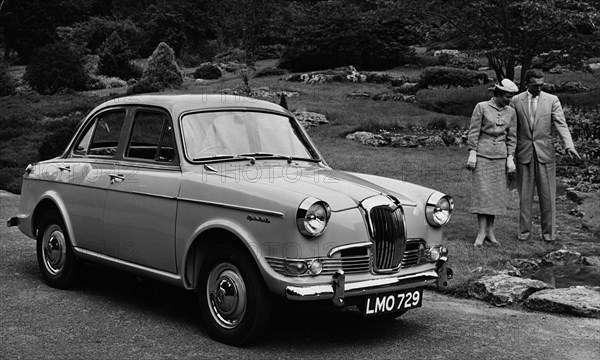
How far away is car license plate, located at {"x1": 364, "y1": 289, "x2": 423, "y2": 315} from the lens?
17.8ft

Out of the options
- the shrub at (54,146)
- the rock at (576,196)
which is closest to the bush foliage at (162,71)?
the shrub at (54,146)

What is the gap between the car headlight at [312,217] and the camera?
17.1 feet

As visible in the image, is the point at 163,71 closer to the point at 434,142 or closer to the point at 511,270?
the point at 434,142

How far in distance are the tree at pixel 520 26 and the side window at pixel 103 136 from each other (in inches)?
640

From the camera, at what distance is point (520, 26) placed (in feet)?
73.2

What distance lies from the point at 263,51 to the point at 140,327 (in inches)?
1479

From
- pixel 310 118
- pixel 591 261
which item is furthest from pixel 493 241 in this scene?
pixel 310 118

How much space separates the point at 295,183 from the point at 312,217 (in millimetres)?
525

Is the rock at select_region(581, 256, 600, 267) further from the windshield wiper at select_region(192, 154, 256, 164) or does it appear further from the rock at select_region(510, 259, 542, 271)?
the windshield wiper at select_region(192, 154, 256, 164)

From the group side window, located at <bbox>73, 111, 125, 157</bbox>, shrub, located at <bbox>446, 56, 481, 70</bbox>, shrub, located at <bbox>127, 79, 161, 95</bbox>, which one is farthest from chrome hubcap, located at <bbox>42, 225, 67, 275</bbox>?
shrub, located at <bbox>446, 56, 481, 70</bbox>

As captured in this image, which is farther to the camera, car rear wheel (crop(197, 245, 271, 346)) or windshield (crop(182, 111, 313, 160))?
windshield (crop(182, 111, 313, 160))

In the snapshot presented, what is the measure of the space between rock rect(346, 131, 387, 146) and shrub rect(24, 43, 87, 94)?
14715mm

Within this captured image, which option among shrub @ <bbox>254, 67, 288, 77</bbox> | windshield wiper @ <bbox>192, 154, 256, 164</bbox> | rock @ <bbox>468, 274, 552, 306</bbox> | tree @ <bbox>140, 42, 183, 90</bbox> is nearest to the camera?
windshield wiper @ <bbox>192, 154, 256, 164</bbox>

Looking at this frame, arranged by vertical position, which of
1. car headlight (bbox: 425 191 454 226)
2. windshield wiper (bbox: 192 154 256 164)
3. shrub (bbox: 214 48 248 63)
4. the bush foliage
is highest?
shrub (bbox: 214 48 248 63)
